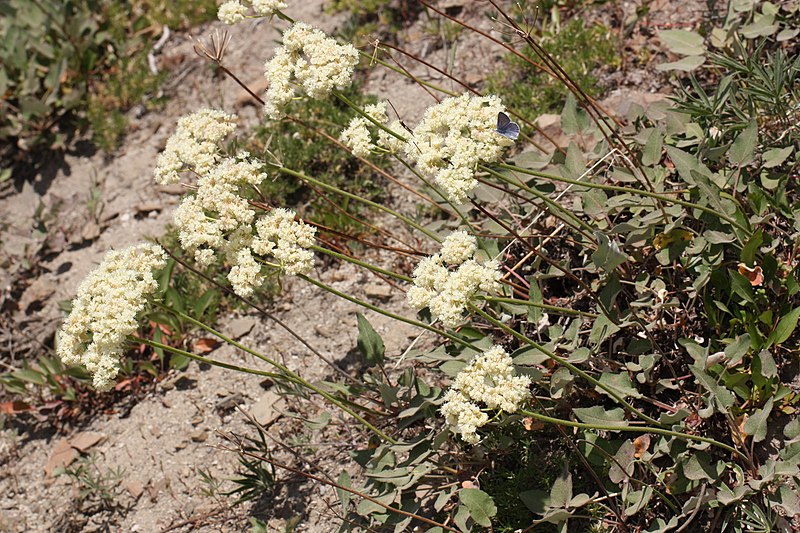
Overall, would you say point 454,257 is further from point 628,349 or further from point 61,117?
point 61,117

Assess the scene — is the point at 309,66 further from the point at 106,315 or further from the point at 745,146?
the point at 745,146

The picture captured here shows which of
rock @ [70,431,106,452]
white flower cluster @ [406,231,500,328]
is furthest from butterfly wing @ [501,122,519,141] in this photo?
rock @ [70,431,106,452]

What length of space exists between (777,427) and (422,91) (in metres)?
3.25

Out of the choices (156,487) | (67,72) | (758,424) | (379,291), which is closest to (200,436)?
(156,487)

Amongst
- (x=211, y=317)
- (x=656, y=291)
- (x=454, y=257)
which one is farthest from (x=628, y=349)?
(x=211, y=317)

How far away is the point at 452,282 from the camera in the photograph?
2.82 m

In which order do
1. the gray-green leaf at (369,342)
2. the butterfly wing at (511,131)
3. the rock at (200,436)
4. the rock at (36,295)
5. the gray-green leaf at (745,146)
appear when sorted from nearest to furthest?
the butterfly wing at (511,131), the gray-green leaf at (745,146), the gray-green leaf at (369,342), the rock at (200,436), the rock at (36,295)

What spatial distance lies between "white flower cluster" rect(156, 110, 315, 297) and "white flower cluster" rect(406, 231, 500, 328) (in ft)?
1.64

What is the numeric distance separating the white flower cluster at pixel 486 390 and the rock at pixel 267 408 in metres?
1.82

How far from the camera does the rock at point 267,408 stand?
4.43 m

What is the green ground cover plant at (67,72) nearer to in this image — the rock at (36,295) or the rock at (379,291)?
the rock at (36,295)

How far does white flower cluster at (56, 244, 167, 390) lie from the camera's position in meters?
3.12

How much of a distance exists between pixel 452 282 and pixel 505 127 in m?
0.70

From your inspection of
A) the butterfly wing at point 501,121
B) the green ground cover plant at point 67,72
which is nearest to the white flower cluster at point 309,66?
the butterfly wing at point 501,121
